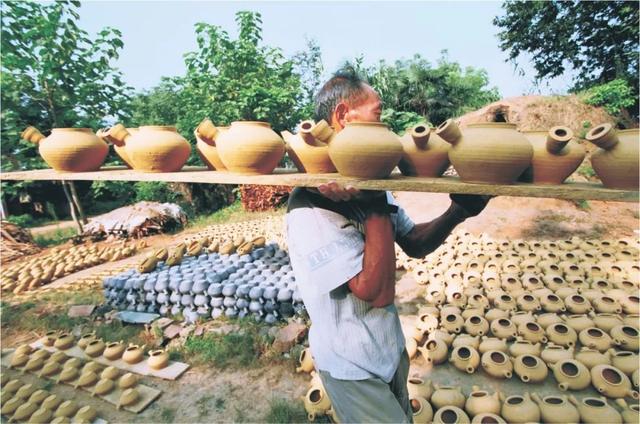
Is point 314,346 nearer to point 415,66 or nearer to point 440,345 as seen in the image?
point 440,345

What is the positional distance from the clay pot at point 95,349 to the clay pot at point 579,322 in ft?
17.7

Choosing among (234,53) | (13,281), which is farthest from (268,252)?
(234,53)

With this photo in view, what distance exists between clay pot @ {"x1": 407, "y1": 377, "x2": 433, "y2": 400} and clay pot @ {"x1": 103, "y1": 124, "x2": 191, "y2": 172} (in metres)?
2.58

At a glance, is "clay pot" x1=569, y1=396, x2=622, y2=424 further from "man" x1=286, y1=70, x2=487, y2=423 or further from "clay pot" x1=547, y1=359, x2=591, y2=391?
"man" x1=286, y1=70, x2=487, y2=423

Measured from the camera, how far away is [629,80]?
12992 mm

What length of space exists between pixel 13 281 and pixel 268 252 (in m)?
5.96

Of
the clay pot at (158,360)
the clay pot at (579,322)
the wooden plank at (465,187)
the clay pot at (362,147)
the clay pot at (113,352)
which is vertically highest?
the clay pot at (362,147)

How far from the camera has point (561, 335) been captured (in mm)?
3260

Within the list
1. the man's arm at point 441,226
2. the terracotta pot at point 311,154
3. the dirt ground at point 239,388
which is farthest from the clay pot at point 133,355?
the man's arm at point 441,226

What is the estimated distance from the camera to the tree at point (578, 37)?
14.5 meters

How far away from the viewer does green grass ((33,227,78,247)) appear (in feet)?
35.3

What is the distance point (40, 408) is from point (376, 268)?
3904 mm

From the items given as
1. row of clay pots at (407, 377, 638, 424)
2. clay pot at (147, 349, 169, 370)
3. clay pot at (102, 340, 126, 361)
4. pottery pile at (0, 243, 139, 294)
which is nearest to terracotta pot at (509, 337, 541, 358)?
row of clay pots at (407, 377, 638, 424)

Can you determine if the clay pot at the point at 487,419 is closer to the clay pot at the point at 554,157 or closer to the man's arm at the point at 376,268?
the man's arm at the point at 376,268
